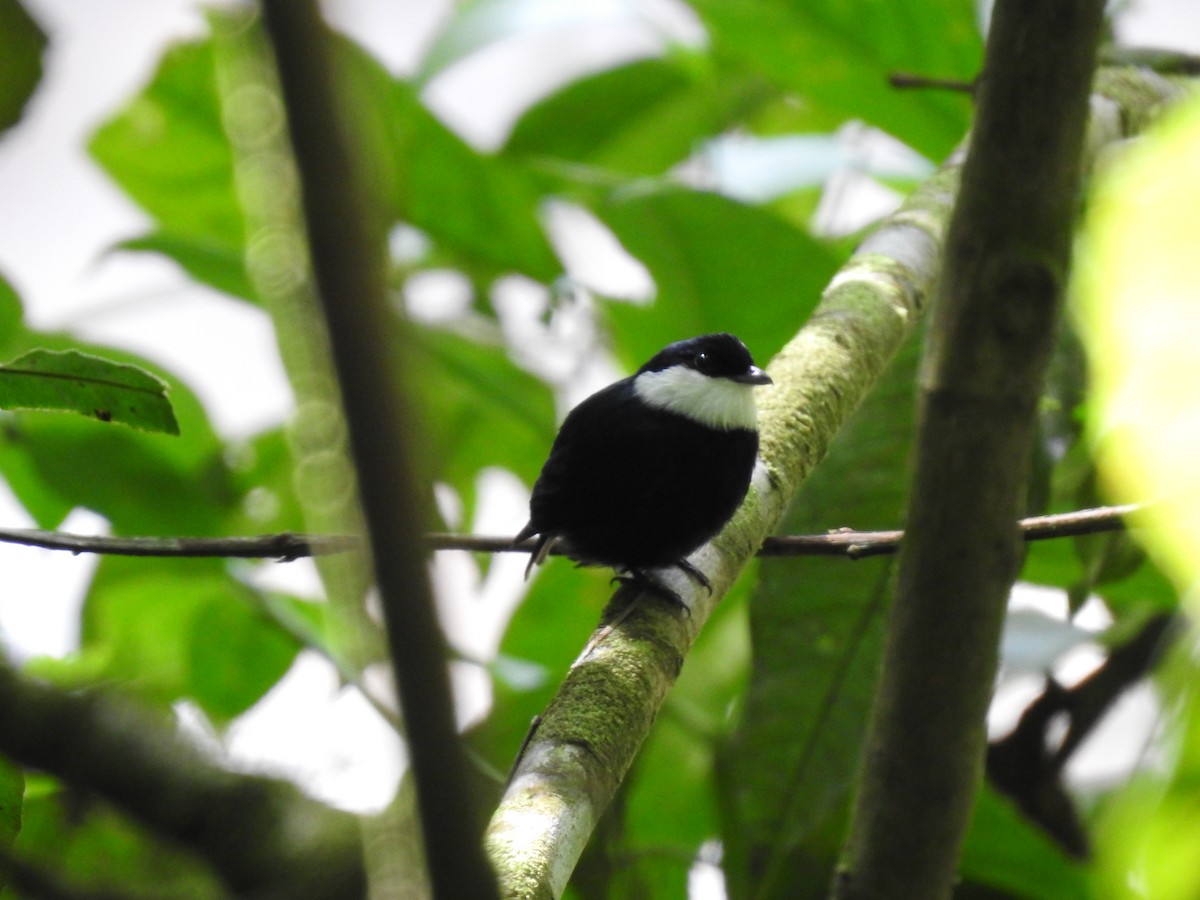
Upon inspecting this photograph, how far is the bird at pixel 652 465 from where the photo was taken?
239cm

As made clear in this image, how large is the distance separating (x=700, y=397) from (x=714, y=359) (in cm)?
14

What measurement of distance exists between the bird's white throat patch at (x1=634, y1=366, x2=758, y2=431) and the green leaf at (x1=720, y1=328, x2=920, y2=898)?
34cm

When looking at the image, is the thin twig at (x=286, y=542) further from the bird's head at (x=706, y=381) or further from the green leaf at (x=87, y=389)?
the bird's head at (x=706, y=381)

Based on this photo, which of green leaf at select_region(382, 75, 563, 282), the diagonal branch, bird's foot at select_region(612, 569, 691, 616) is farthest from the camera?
green leaf at select_region(382, 75, 563, 282)

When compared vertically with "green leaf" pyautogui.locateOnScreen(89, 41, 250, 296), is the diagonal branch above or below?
below

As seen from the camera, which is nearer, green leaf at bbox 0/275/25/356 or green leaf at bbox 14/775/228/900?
A: green leaf at bbox 14/775/228/900

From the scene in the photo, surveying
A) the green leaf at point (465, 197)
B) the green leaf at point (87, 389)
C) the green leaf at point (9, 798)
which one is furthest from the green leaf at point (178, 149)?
the green leaf at point (9, 798)

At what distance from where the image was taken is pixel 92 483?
2961 mm

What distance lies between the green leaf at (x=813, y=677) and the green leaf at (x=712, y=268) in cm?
40

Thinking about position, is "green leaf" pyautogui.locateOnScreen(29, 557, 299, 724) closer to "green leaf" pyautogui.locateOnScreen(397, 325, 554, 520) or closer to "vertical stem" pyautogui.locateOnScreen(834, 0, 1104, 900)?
"green leaf" pyautogui.locateOnScreen(397, 325, 554, 520)

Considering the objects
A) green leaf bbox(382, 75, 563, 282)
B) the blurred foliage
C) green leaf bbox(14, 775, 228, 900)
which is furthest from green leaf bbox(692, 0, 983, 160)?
green leaf bbox(14, 775, 228, 900)

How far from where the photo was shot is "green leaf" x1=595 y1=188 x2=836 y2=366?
3.01 metres

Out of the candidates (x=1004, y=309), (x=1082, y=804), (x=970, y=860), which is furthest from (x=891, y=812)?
(x=1082, y=804)

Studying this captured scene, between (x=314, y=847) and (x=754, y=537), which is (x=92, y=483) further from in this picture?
(x=314, y=847)
